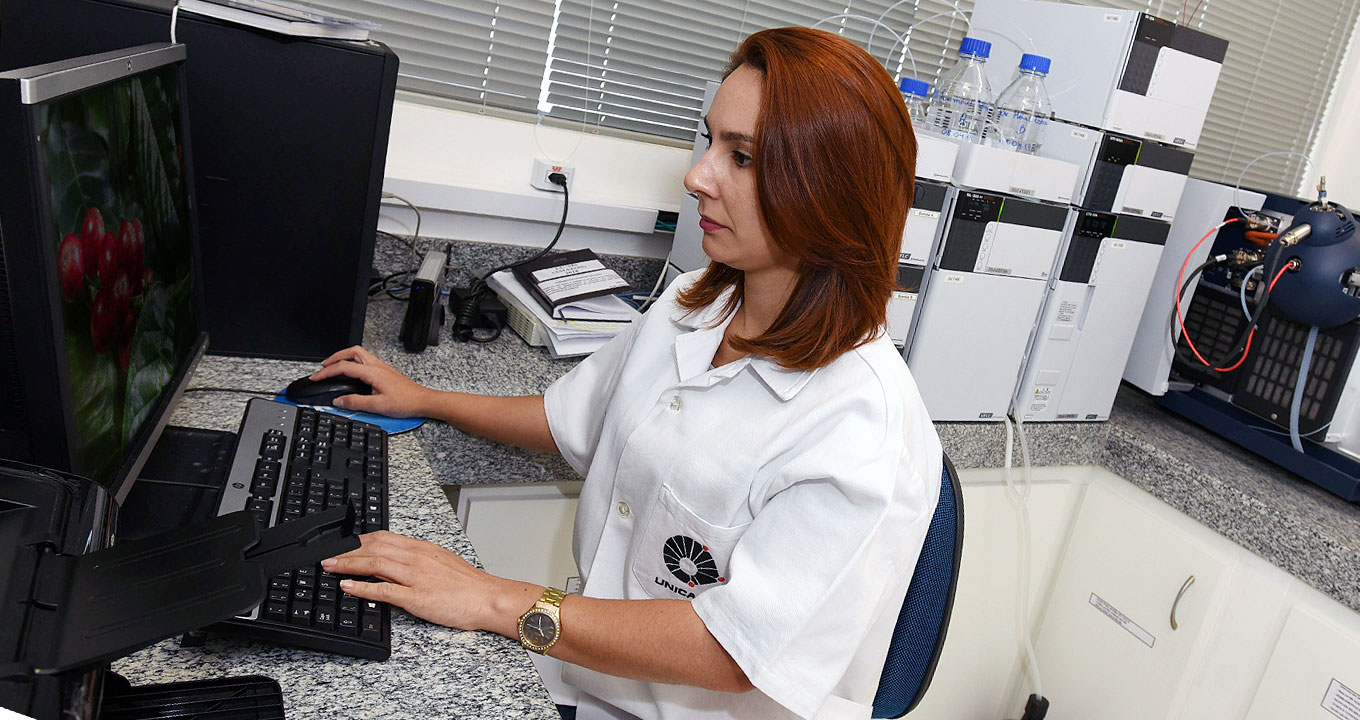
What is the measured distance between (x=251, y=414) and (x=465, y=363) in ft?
1.35

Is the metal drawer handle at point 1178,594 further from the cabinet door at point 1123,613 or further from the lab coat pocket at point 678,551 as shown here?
the lab coat pocket at point 678,551

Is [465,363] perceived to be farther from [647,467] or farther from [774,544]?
[774,544]

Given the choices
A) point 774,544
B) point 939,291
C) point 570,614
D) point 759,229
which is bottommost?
point 570,614

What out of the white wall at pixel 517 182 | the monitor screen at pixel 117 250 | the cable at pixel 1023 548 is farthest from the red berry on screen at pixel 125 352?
the cable at pixel 1023 548

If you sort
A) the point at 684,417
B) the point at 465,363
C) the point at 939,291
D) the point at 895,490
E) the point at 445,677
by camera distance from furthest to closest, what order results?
the point at 939,291 < the point at 465,363 < the point at 684,417 < the point at 895,490 < the point at 445,677

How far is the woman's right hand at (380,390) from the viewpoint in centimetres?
115

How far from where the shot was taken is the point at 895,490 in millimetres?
821

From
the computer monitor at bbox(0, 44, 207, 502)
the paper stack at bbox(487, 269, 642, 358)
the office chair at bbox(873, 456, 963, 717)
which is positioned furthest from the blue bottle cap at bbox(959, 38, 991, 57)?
the computer monitor at bbox(0, 44, 207, 502)

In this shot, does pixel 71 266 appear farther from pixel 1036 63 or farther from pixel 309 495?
pixel 1036 63

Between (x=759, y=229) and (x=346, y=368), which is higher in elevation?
(x=759, y=229)

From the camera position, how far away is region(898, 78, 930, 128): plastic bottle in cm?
147

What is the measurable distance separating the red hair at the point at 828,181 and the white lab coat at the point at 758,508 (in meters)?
0.04

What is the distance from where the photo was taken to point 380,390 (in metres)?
1.18

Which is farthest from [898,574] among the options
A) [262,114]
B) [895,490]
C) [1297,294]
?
[1297,294]
